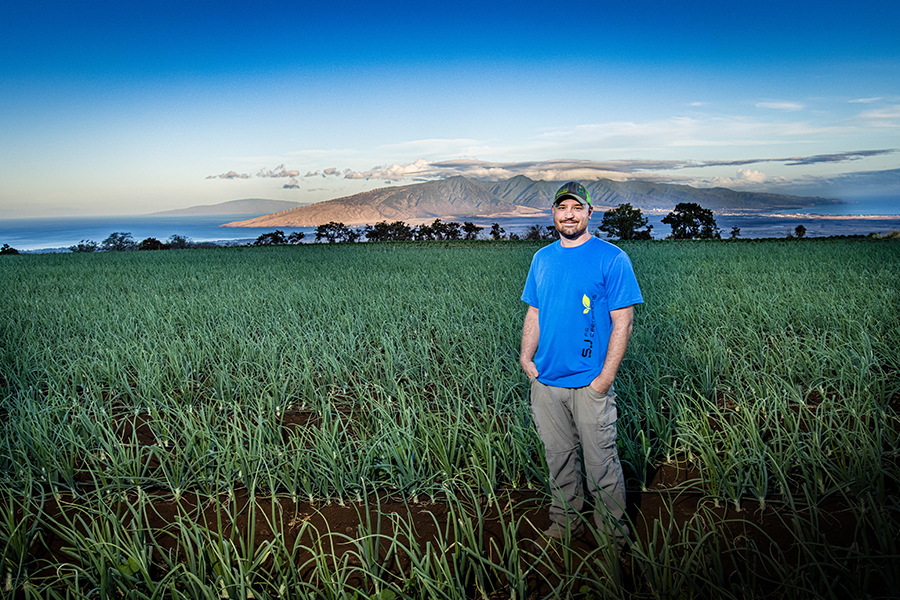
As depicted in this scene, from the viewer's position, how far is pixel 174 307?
29.1 ft

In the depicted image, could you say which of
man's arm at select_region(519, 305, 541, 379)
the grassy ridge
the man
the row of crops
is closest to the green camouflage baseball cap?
the man

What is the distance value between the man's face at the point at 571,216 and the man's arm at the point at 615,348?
43 centimetres

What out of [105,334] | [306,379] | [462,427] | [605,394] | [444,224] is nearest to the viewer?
[605,394]

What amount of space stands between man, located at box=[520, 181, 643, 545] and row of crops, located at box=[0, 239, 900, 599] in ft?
1.04

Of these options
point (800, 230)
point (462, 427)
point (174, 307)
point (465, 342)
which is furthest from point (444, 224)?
point (462, 427)

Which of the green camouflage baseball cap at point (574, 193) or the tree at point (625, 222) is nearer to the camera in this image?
the green camouflage baseball cap at point (574, 193)

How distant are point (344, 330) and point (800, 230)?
109ft

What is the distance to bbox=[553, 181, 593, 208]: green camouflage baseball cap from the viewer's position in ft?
7.57

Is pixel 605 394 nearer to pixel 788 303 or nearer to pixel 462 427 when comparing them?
pixel 462 427

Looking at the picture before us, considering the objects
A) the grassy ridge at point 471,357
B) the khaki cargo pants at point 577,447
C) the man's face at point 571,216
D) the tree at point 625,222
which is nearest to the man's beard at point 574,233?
the man's face at point 571,216

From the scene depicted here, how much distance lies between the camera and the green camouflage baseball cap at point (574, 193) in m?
2.31

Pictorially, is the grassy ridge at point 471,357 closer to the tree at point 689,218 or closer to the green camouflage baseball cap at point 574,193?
the green camouflage baseball cap at point 574,193

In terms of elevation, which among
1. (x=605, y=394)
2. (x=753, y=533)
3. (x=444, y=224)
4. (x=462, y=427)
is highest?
(x=444, y=224)

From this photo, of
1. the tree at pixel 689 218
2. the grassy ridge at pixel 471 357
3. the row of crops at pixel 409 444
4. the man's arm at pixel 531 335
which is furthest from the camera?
the tree at pixel 689 218
